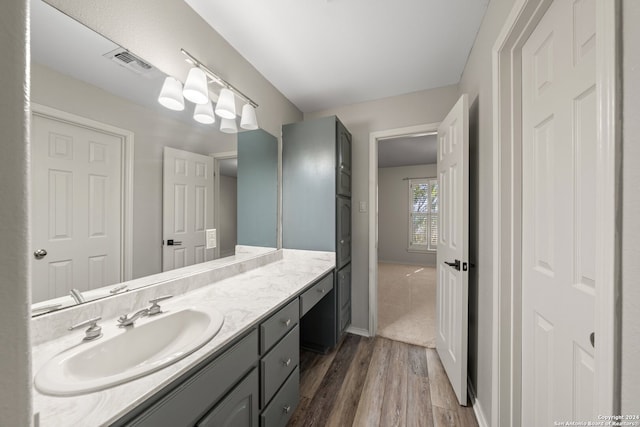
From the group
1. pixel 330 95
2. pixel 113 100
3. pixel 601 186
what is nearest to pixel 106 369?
pixel 113 100

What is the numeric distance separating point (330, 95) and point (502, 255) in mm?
1963

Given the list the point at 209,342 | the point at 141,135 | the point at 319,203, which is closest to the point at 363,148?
the point at 319,203

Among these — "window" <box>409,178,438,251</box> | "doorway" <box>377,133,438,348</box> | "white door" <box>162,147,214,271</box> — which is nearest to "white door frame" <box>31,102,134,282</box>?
"white door" <box>162,147,214,271</box>

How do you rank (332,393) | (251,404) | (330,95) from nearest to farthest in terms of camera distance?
(251,404) < (332,393) < (330,95)

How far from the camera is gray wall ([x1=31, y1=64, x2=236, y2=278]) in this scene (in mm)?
894

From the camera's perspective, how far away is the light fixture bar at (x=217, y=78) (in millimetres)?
1353

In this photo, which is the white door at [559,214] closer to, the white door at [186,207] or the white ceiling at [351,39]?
the white ceiling at [351,39]

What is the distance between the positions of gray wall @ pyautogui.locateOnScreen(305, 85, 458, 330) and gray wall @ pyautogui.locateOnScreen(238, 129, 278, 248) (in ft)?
2.72

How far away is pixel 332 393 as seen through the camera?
1.61 meters

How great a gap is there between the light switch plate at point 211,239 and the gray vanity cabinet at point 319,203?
0.79m

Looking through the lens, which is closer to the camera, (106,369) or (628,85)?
(628,85)

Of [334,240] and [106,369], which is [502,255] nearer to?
[334,240]

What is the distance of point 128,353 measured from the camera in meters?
0.87

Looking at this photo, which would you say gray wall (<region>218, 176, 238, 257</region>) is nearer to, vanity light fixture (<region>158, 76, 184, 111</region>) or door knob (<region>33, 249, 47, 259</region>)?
vanity light fixture (<region>158, 76, 184, 111</region>)
